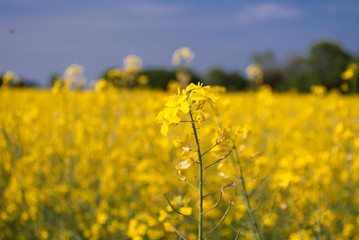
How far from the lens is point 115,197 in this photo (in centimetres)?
366

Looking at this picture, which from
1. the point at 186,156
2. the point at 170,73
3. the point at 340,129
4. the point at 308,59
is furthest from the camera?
the point at 308,59

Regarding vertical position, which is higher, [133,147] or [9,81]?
[9,81]

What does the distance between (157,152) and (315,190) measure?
1959 mm

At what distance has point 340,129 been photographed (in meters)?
3.04

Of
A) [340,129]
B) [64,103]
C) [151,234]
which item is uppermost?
[64,103]

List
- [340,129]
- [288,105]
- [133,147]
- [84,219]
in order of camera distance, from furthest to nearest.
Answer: [288,105] → [133,147] → [84,219] → [340,129]

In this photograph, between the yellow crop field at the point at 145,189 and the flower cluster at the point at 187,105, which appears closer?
the flower cluster at the point at 187,105

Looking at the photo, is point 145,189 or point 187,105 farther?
point 145,189

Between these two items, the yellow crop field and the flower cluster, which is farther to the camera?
the yellow crop field

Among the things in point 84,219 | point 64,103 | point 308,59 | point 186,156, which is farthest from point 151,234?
point 308,59

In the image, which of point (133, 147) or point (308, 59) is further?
point (308, 59)

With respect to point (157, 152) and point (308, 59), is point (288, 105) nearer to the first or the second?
point (157, 152)

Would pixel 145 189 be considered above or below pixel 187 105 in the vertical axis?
below

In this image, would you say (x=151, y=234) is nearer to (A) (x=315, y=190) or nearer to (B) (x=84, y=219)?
(B) (x=84, y=219)
